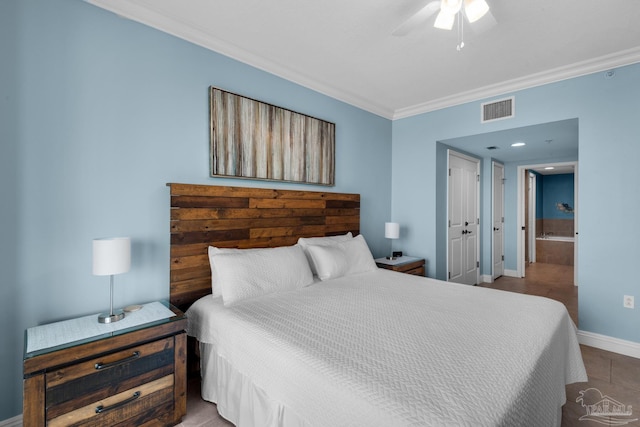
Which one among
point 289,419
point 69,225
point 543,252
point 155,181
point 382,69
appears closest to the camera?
point 289,419

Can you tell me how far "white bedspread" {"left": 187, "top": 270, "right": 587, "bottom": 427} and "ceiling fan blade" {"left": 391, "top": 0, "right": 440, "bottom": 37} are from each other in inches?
70.0

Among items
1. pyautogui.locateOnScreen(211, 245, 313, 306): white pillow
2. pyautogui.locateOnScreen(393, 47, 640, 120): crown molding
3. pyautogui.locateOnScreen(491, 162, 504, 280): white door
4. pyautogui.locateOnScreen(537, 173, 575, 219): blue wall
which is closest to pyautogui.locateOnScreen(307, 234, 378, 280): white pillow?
pyautogui.locateOnScreen(211, 245, 313, 306): white pillow

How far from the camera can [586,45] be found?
2.49 m

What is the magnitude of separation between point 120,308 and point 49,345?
1.90 ft

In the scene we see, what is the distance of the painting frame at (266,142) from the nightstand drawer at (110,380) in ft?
4.41

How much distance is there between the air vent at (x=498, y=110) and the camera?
327cm

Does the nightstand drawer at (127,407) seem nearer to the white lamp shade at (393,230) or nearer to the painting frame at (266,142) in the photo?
the painting frame at (266,142)

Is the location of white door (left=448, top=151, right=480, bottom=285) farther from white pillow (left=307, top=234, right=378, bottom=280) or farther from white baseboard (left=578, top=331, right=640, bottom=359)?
white pillow (left=307, top=234, right=378, bottom=280)

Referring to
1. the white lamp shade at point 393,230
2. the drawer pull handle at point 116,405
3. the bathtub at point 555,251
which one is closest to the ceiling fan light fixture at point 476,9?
the white lamp shade at point 393,230

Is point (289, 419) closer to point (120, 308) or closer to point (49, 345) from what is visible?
point (49, 345)

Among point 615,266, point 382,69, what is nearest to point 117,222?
point 382,69

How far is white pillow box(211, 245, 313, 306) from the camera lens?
2020 millimetres

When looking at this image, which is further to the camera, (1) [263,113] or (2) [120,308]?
(1) [263,113]

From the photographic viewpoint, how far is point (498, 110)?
3.36m
